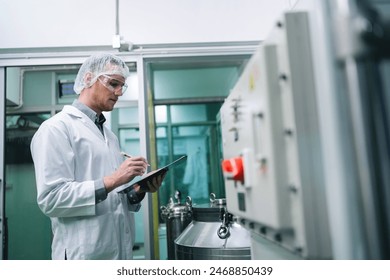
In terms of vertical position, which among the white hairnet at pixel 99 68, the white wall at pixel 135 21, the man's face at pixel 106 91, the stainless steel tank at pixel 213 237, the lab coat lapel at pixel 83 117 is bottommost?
the stainless steel tank at pixel 213 237

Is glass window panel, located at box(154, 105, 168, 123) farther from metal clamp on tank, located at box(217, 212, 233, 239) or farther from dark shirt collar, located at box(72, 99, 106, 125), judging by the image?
metal clamp on tank, located at box(217, 212, 233, 239)

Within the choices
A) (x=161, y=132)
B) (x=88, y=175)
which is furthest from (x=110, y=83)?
(x=161, y=132)

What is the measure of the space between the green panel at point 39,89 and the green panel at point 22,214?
45cm

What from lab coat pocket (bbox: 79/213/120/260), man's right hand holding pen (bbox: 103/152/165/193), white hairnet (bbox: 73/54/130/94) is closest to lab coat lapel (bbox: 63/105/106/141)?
white hairnet (bbox: 73/54/130/94)

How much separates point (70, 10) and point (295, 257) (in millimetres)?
1584

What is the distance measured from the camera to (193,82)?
3.06 m

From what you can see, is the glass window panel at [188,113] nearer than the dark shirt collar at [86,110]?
No

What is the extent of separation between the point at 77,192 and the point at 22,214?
41.5 inches

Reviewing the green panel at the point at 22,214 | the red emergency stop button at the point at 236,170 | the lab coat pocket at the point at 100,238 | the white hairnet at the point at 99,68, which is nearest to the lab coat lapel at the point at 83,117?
the white hairnet at the point at 99,68

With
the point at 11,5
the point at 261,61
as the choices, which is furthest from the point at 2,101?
the point at 261,61

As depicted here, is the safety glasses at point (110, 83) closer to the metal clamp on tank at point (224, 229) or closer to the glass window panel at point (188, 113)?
the metal clamp on tank at point (224, 229)

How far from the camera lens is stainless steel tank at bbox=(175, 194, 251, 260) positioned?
40.3 inches

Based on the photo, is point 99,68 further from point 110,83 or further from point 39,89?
point 39,89

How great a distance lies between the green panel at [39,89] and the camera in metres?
2.00
